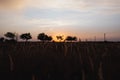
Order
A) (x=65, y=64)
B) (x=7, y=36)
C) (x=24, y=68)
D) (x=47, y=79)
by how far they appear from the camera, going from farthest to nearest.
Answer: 1. (x=7, y=36)
2. (x=65, y=64)
3. (x=24, y=68)
4. (x=47, y=79)

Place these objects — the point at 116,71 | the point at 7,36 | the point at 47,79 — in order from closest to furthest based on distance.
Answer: the point at 47,79, the point at 116,71, the point at 7,36

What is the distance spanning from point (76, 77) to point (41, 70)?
968mm

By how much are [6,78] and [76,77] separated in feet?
4.53

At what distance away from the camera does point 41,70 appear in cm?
497

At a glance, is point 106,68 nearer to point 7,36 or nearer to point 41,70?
point 41,70

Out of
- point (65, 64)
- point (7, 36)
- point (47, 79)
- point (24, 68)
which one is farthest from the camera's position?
Result: point (7, 36)

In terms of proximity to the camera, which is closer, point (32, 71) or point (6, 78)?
point (6, 78)

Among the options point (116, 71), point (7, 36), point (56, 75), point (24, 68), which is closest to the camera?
point (56, 75)

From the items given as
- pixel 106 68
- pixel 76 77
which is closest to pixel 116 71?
pixel 106 68

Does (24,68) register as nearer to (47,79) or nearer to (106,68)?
(47,79)

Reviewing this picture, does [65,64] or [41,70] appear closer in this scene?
[41,70]

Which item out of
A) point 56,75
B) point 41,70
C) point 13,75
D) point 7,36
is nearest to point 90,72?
point 56,75

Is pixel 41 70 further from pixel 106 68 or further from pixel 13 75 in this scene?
pixel 106 68

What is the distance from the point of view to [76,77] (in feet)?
14.2
